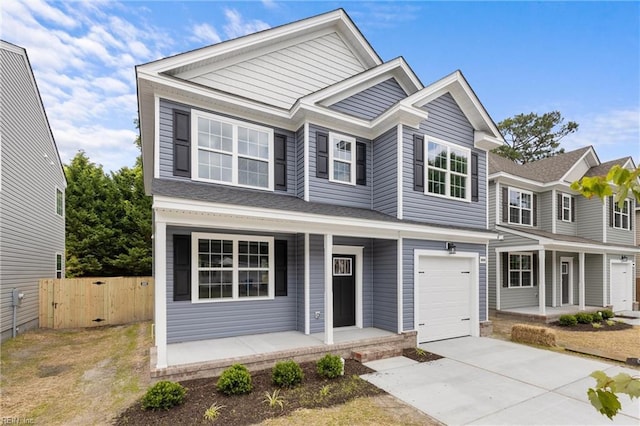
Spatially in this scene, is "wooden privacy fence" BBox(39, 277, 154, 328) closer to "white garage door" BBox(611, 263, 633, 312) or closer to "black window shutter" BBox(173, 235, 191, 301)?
"black window shutter" BBox(173, 235, 191, 301)

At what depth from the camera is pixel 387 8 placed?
9.78m

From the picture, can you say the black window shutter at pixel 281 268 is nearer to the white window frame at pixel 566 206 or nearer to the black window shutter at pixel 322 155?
the black window shutter at pixel 322 155

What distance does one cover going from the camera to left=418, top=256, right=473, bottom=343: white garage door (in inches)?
342

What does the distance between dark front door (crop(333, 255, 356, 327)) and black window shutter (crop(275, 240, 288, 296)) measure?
1282 mm

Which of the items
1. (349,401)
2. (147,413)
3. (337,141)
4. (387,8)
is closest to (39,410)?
(147,413)

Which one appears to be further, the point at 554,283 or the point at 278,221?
the point at 554,283

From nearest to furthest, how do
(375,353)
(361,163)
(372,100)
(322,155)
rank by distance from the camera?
(375,353) → (322,155) → (361,163) → (372,100)

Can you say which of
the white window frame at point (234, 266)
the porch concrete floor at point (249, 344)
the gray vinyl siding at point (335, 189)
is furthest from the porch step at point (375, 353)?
the gray vinyl siding at point (335, 189)

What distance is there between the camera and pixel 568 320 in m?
11.4

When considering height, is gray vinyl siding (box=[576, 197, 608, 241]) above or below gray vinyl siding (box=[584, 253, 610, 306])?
above

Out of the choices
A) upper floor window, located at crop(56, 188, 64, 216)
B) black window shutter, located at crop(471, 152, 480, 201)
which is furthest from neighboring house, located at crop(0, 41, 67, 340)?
black window shutter, located at crop(471, 152, 480, 201)

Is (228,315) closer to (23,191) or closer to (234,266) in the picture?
(234,266)


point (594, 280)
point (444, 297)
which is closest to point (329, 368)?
point (444, 297)

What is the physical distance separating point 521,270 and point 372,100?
995 centimetres
